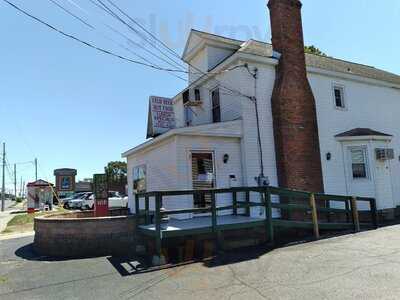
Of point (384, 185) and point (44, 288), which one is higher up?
point (384, 185)

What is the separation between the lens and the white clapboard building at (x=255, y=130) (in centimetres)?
1297

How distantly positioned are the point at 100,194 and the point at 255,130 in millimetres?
6323

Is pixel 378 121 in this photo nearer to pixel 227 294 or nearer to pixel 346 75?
pixel 346 75

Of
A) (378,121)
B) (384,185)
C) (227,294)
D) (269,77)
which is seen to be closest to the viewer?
(227,294)

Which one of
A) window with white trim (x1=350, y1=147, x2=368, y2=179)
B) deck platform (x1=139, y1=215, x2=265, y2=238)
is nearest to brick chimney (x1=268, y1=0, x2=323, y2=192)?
window with white trim (x1=350, y1=147, x2=368, y2=179)

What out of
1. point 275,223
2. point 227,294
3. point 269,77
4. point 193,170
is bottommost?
point 227,294

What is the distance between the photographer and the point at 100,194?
14.2 m

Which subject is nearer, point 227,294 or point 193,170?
point 227,294

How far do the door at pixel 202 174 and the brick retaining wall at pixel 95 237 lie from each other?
297 cm

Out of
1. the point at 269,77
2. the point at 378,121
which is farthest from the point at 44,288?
the point at 378,121

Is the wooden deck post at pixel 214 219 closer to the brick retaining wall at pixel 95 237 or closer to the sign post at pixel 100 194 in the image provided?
the brick retaining wall at pixel 95 237

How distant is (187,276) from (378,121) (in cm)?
1407

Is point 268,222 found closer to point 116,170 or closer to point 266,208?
point 266,208

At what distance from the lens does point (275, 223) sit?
1053 cm
